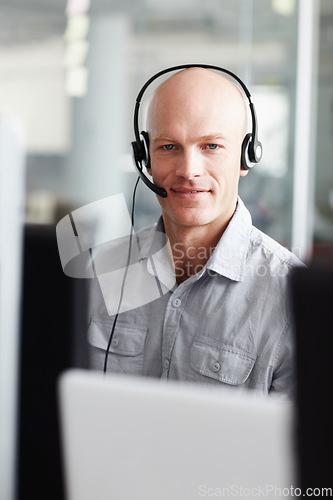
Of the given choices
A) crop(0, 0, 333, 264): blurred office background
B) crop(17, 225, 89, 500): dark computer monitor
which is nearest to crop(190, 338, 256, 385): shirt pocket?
crop(17, 225, 89, 500): dark computer monitor

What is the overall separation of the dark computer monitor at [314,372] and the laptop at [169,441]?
0.04ft

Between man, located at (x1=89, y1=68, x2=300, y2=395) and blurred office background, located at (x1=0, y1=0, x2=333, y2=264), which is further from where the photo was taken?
blurred office background, located at (x1=0, y1=0, x2=333, y2=264)

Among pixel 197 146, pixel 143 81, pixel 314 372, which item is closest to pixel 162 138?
pixel 197 146

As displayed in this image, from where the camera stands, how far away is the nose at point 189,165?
1.17m

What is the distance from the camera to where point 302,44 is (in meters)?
3.65

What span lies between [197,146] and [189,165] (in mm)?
37

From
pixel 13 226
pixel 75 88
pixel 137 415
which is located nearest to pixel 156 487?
pixel 137 415

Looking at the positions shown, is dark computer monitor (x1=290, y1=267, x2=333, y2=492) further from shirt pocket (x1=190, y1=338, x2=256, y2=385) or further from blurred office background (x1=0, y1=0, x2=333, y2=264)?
blurred office background (x1=0, y1=0, x2=333, y2=264)

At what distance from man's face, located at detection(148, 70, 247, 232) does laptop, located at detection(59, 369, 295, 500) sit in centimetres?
72

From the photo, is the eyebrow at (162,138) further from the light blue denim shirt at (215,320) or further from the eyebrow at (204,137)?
the light blue denim shirt at (215,320)

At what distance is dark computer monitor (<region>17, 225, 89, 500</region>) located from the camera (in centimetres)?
56

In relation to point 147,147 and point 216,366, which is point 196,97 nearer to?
point 147,147

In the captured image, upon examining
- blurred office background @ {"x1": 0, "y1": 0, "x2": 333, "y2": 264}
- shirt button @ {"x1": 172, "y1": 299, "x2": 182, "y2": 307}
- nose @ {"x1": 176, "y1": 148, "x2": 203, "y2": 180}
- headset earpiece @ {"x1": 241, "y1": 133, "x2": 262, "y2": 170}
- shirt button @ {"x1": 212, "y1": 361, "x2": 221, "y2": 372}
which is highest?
Result: blurred office background @ {"x1": 0, "y1": 0, "x2": 333, "y2": 264}

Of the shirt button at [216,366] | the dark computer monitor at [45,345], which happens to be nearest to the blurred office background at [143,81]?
the shirt button at [216,366]
